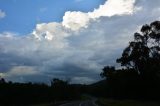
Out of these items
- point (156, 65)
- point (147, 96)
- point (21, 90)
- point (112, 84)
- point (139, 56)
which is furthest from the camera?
point (112, 84)

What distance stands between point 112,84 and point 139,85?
94.6ft

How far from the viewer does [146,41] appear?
3514 inches

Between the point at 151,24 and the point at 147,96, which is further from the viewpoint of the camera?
the point at 147,96

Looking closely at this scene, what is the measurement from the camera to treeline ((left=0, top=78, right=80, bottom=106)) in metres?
110

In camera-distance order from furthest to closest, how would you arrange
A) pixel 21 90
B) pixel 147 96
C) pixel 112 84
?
pixel 112 84, pixel 21 90, pixel 147 96

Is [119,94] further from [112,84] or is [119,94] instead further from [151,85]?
[151,85]

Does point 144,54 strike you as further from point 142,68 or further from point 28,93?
point 28,93

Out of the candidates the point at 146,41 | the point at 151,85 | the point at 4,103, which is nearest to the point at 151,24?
the point at 146,41

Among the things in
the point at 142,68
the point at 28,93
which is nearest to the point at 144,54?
the point at 142,68

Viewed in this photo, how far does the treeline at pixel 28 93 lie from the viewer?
4339 inches

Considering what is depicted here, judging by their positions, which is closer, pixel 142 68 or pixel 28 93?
pixel 142 68

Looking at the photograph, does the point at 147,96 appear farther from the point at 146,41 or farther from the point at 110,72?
the point at 110,72

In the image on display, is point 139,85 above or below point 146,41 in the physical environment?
below

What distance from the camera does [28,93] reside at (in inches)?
5034
